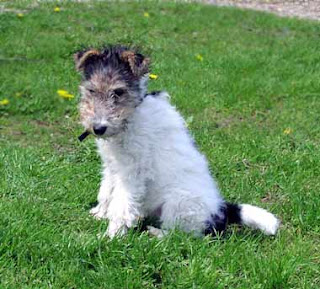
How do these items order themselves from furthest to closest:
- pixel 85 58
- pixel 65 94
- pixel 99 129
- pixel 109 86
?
1. pixel 65 94
2. pixel 85 58
3. pixel 109 86
4. pixel 99 129

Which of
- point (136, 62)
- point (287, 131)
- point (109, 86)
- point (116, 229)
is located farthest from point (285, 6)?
point (116, 229)

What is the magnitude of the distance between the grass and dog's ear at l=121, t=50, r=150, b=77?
3.52 feet

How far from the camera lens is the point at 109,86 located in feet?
13.7

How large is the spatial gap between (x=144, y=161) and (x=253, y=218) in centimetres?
84

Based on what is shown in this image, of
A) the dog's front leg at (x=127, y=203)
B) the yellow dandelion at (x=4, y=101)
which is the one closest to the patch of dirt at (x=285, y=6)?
the yellow dandelion at (x=4, y=101)

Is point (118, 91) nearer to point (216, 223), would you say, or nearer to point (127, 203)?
point (127, 203)

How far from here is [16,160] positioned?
18.1ft

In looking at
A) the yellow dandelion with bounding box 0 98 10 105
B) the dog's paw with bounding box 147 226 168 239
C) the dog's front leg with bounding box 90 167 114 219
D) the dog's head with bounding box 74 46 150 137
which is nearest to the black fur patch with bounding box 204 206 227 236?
the dog's paw with bounding box 147 226 168 239

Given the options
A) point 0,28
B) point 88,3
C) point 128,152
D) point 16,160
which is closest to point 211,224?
point 128,152

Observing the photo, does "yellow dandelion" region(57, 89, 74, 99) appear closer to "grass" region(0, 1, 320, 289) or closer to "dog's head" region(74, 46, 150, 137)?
"grass" region(0, 1, 320, 289)

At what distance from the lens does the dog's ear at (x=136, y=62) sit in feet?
13.8

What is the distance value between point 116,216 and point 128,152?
44 centimetres

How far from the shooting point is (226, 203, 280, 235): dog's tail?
14.5 feet

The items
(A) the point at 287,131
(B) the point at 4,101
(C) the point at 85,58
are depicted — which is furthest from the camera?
(B) the point at 4,101
